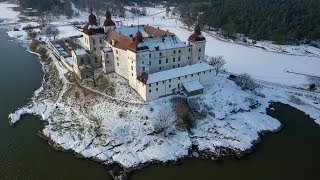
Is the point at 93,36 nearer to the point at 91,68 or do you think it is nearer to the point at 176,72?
the point at 91,68

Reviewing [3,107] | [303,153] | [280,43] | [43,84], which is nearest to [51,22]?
[43,84]

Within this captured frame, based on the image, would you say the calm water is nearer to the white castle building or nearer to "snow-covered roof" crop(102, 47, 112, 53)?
the white castle building

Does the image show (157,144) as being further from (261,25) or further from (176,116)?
(261,25)

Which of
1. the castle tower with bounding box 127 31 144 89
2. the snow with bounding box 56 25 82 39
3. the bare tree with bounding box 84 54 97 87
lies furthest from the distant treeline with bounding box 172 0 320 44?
the castle tower with bounding box 127 31 144 89

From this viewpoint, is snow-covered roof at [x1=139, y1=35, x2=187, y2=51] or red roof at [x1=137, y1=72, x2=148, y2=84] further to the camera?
snow-covered roof at [x1=139, y1=35, x2=187, y2=51]

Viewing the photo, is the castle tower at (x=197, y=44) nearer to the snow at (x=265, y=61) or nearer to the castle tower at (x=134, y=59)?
the castle tower at (x=134, y=59)

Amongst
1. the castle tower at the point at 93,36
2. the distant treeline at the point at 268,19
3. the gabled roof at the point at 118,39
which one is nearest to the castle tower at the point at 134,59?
the gabled roof at the point at 118,39

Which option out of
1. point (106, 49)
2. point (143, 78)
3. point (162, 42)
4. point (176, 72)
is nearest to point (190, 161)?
point (143, 78)

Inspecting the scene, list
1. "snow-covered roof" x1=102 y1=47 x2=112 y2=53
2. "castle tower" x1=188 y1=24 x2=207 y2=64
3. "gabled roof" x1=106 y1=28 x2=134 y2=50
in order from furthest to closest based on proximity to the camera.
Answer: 1. "snow-covered roof" x1=102 y1=47 x2=112 y2=53
2. "castle tower" x1=188 y1=24 x2=207 y2=64
3. "gabled roof" x1=106 y1=28 x2=134 y2=50
